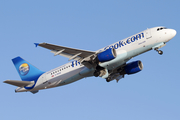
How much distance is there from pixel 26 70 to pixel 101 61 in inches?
568

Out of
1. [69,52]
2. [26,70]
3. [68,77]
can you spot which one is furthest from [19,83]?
[69,52]

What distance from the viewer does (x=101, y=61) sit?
39.8m

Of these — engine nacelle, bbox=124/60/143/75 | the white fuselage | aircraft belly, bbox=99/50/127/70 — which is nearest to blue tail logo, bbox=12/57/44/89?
the white fuselage

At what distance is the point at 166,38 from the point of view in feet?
130

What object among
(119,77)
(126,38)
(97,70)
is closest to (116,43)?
(126,38)

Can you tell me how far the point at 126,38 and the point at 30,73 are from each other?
16.6 meters

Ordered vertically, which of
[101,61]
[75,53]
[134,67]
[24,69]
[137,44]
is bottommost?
[101,61]

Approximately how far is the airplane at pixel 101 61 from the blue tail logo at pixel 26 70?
194mm

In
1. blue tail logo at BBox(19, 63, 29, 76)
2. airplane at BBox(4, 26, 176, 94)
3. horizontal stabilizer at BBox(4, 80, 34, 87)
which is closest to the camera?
airplane at BBox(4, 26, 176, 94)

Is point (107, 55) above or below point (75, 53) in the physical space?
below

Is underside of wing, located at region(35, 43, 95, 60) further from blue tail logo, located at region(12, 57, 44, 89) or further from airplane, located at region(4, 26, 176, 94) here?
blue tail logo, located at region(12, 57, 44, 89)

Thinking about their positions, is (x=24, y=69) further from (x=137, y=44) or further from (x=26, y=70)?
(x=137, y=44)

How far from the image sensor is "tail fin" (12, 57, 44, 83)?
47.1 metres

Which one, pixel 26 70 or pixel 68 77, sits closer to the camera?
pixel 68 77
